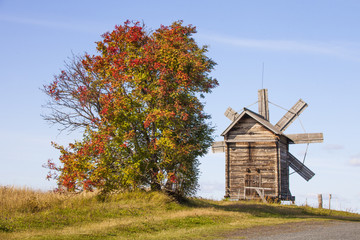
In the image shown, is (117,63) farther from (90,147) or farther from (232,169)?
(232,169)

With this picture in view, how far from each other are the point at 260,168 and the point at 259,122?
12.8ft

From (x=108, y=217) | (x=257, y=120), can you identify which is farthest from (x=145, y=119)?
(x=257, y=120)

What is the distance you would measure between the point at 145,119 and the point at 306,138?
18753 millimetres

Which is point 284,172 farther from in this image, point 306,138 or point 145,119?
point 145,119

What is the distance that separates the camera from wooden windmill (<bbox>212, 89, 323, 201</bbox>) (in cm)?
3416

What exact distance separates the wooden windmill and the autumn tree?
10586 millimetres

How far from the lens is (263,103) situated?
126ft

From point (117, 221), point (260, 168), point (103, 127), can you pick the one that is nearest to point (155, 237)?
point (117, 221)

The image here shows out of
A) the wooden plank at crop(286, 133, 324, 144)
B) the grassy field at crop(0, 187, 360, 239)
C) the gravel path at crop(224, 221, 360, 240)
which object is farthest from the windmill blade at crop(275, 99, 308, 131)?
the gravel path at crop(224, 221, 360, 240)

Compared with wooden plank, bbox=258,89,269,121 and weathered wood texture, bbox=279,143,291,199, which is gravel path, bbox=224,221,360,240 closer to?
weathered wood texture, bbox=279,143,291,199

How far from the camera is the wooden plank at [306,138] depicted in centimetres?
3603

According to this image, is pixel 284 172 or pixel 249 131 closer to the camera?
pixel 249 131

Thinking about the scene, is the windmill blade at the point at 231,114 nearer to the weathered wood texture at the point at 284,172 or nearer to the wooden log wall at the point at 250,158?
the wooden log wall at the point at 250,158

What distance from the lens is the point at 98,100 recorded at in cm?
2595
